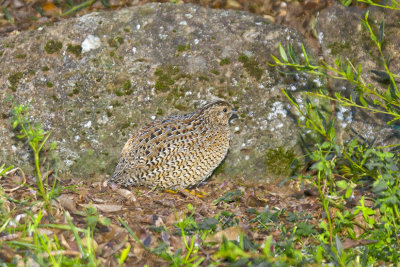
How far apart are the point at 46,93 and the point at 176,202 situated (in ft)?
6.52

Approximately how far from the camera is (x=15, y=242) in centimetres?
362

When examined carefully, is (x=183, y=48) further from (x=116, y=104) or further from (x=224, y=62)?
(x=116, y=104)

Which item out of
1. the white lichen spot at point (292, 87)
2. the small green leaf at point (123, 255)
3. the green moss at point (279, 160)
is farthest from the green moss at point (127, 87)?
the small green leaf at point (123, 255)

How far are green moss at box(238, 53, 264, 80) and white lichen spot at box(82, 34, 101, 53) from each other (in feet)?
5.40

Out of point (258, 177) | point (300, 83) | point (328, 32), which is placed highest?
point (328, 32)

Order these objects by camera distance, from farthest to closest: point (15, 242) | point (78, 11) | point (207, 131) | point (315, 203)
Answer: point (78, 11) < point (207, 131) < point (315, 203) < point (15, 242)

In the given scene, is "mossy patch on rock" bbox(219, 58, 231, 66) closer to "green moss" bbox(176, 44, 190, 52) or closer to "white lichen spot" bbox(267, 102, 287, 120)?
"green moss" bbox(176, 44, 190, 52)

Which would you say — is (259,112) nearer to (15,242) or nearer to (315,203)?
(315,203)

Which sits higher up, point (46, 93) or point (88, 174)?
point (46, 93)

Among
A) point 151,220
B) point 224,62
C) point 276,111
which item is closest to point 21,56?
point 224,62

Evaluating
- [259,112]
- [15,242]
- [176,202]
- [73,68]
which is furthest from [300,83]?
[15,242]

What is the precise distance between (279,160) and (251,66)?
112 cm

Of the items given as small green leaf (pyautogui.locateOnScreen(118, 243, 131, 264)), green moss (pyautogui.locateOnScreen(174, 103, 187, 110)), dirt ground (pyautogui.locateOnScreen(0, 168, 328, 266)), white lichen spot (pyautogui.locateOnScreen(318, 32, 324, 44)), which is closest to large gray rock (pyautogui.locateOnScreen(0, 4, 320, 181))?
green moss (pyautogui.locateOnScreen(174, 103, 187, 110))

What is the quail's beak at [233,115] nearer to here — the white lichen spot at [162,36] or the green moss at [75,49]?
the white lichen spot at [162,36]
